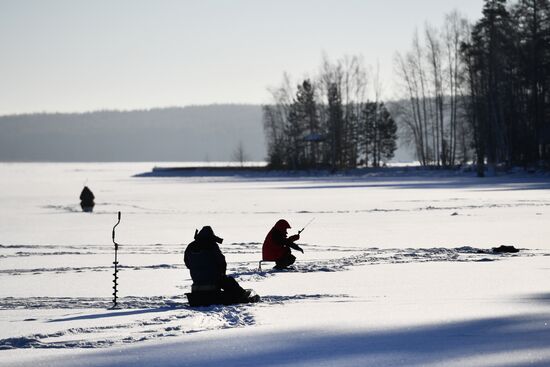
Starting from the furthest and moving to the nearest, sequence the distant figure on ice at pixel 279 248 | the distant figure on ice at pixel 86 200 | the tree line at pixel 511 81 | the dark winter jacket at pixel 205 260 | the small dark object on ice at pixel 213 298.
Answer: the tree line at pixel 511 81, the distant figure on ice at pixel 86 200, the distant figure on ice at pixel 279 248, the small dark object on ice at pixel 213 298, the dark winter jacket at pixel 205 260

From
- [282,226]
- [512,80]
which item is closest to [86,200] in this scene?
[282,226]

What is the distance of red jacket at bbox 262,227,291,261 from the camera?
14.4 m

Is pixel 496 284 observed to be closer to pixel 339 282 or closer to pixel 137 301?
pixel 339 282

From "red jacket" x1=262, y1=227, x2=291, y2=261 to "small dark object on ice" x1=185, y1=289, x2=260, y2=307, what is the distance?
12.4 ft

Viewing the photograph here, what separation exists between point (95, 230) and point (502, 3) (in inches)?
1837

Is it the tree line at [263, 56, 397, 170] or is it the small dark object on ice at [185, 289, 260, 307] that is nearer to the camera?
the small dark object on ice at [185, 289, 260, 307]

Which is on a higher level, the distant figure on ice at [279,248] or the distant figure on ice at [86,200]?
the distant figure on ice at [86,200]

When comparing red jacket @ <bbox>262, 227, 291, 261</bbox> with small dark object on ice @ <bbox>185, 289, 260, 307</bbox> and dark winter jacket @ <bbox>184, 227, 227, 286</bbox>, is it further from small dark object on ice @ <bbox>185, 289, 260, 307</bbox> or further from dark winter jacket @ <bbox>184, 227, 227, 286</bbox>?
dark winter jacket @ <bbox>184, 227, 227, 286</bbox>

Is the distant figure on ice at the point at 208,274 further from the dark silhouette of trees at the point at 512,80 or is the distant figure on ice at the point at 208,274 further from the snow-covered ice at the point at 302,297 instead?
the dark silhouette of trees at the point at 512,80

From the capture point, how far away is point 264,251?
14.6 m

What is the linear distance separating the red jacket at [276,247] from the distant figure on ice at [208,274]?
381 centimetres

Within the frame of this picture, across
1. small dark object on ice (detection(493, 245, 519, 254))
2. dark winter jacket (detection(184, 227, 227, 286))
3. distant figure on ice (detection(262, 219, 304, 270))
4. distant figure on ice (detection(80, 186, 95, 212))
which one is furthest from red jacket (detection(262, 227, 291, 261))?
distant figure on ice (detection(80, 186, 95, 212))

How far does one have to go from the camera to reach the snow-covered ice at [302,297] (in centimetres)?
755

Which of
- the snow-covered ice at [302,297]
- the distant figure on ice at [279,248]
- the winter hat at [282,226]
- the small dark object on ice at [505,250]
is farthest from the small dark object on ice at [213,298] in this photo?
the small dark object on ice at [505,250]
